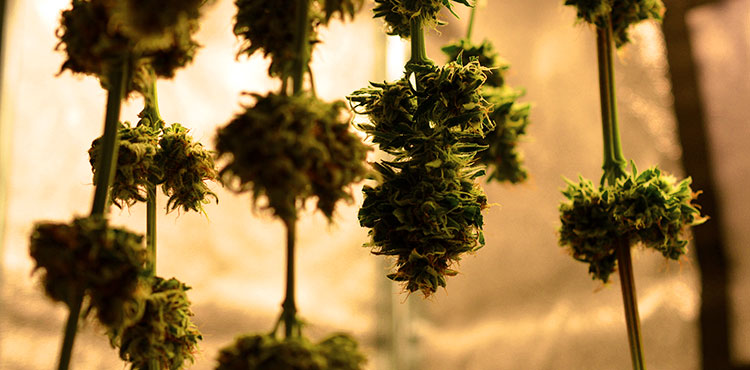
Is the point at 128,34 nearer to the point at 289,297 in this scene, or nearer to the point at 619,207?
the point at 289,297

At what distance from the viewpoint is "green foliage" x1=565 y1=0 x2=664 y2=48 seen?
0.37 meters

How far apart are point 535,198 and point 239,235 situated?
1.81ft

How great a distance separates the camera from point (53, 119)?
1014 millimetres

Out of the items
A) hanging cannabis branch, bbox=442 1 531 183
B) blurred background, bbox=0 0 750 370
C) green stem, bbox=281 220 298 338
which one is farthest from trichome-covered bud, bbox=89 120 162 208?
blurred background, bbox=0 0 750 370

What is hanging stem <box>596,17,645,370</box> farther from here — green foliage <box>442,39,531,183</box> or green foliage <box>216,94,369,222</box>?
green foliage <box>216,94,369,222</box>

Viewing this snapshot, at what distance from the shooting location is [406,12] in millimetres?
278

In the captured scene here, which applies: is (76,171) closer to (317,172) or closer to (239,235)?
(239,235)

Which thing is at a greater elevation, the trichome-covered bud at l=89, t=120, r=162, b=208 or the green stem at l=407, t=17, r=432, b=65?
the green stem at l=407, t=17, r=432, b=65

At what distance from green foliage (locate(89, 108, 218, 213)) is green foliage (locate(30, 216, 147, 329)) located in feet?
0.23

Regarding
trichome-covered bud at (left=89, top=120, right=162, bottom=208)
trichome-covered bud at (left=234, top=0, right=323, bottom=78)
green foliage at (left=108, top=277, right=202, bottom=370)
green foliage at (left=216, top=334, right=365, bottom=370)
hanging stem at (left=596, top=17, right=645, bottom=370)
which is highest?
hanging stem at (left=596, top=17, right=645, bottom=370)

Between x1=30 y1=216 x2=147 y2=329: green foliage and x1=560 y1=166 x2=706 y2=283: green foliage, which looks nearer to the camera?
x1=30 y1=216 x2=147 y2=329: green foliage

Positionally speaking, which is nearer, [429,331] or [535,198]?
[535,198]

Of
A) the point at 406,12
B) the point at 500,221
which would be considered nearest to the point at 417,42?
the point at 406,12

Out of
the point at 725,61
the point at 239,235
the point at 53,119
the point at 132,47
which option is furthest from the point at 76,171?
the point at 725,61
